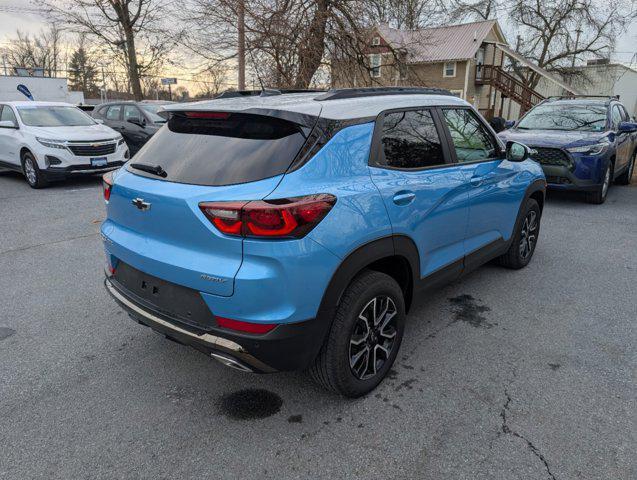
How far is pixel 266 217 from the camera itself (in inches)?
87.2

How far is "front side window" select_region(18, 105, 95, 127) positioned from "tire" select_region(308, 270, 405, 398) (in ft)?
31.9

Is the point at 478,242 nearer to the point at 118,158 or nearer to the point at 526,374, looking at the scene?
the point at 526,374

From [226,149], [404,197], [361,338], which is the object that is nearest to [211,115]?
[226,149]

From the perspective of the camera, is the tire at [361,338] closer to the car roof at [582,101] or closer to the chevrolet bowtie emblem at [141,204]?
the chevrolet bowtie emblem at [141,204]

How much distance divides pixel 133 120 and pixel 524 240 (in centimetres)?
1061

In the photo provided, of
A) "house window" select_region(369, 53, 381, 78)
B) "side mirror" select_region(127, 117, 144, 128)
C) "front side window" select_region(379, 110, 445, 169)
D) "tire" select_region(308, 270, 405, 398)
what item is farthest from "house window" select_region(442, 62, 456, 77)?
"tire" select_region(308, 270, 405, 398)

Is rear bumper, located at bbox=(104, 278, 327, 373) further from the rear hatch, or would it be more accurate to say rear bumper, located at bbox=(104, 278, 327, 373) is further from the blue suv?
the rear hatch

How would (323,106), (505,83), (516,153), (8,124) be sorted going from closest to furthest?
(323,106), (516,153), (8,124), (505,83)

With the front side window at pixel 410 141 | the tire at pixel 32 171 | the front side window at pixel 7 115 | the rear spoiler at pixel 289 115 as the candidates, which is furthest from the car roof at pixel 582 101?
the front side window at pixel 7 115

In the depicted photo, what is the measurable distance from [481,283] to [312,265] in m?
2.90

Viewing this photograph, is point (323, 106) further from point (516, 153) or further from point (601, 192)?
point (601, 192)

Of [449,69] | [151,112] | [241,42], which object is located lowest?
[151,112]

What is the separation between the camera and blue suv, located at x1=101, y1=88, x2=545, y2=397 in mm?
2270

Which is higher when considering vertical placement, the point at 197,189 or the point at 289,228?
the point at 197,189
